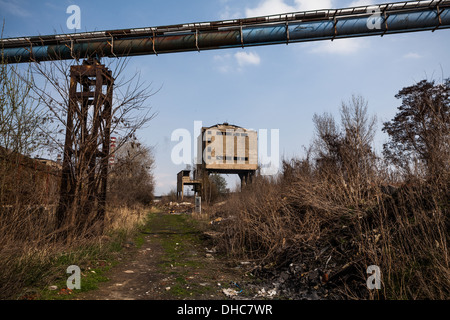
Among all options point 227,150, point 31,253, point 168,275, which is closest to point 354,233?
point 168,275

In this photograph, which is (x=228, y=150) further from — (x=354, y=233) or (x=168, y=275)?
(x=354, y=233)

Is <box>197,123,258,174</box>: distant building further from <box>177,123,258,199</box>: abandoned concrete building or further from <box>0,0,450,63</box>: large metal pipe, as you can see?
<box>0,0,450,63</box>: large metal pipe

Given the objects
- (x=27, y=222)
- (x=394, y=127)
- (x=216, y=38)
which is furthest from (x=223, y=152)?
(x=27, y=222)

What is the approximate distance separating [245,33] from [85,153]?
5.67 metres

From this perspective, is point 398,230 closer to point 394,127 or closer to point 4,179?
point 4,179

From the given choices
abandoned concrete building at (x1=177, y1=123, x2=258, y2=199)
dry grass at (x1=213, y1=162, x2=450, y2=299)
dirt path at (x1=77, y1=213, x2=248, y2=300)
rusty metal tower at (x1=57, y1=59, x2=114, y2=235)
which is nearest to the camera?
dry grass at (x1=213, y1=162, x2=450, y2=299)

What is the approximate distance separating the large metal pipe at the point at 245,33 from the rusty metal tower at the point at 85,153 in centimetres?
144

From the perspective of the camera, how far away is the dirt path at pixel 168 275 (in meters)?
4.10

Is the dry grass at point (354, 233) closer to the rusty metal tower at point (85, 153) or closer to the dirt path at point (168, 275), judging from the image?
the dirt path at point (168, 275)

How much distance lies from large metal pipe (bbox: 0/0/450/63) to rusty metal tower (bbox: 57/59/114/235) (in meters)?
1.44

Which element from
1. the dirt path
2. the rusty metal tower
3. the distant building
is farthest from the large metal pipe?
the distant building

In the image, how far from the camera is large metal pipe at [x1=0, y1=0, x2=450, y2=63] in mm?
7613

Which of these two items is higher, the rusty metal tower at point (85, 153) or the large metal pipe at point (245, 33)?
the large metal pipe at point (245, 33)

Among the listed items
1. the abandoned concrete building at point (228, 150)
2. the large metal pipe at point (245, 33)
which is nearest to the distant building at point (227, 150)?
the abandoned concrete building at point (228, 150)
